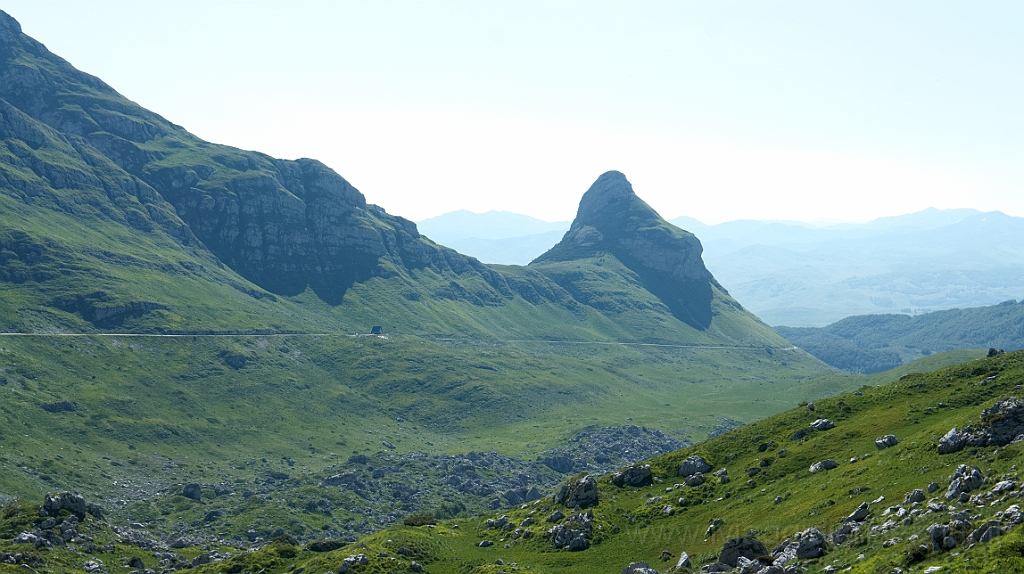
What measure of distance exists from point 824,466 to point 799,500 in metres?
13.8

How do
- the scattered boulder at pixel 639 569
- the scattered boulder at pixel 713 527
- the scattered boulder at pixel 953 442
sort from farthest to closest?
the scattered boulder at pixel 713 527
the scattered boulder at pixel 953 442
the scattered boulder at pixel 639 569

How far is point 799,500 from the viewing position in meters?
86.9

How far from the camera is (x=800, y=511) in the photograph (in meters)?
82.0

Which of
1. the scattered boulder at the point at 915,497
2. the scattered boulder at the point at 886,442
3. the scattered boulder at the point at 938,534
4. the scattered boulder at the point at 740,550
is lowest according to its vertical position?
the scattered boulder at the point at 740,550

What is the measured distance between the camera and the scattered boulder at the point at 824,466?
9794 cm

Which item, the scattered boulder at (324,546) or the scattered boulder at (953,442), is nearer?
the scattered boulder at (953,442)

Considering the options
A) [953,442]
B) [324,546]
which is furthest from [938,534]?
[324,546]

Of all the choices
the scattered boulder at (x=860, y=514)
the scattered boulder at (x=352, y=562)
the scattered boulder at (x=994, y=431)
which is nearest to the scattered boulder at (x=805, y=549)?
the scattered boulder at (x=860, y=514)

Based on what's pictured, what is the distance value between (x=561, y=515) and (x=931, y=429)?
158 feet

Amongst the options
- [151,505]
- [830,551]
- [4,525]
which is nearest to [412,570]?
[830,551]

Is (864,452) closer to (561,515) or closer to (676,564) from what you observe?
(676,564)

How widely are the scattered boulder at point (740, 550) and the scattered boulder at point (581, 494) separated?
40546 mm

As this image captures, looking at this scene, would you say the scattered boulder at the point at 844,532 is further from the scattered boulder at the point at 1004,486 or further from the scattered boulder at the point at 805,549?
the scattered boulder at the point at 1004,486

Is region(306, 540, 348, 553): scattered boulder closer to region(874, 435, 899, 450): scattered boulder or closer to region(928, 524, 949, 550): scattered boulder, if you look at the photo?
region(874, 435, 899, 450): scattered boulder
